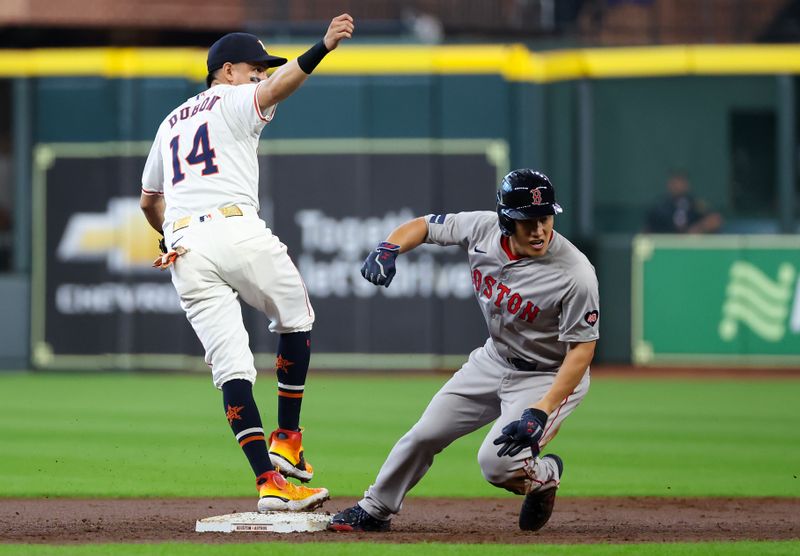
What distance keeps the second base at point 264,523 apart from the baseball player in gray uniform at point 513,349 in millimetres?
205

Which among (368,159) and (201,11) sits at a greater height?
(201,11)

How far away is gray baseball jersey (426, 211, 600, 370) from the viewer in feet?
19.9

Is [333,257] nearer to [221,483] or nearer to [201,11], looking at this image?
[201,11]

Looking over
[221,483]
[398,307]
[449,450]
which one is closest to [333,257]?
[398,307]

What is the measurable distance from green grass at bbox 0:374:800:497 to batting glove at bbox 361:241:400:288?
2.33 meters

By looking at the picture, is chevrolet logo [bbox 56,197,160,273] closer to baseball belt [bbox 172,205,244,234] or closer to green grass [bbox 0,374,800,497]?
green grass [bbox 0,374,800,497]

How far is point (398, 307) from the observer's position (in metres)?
15.5

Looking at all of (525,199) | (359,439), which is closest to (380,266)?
(525,199)

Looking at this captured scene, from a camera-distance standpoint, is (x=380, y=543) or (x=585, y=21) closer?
(x=380, y=543)

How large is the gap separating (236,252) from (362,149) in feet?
30.4

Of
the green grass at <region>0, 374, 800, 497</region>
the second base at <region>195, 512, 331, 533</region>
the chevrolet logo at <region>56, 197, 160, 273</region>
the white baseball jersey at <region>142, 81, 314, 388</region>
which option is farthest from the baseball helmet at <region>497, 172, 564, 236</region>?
the chevrolet logo at <region>56, 197, 160, 273</region>

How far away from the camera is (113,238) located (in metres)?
15.7

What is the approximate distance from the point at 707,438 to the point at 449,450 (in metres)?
1.86

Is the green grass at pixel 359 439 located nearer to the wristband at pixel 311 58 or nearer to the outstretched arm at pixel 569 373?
the outstretched arm at pixel 569 373
